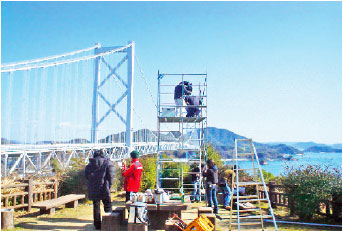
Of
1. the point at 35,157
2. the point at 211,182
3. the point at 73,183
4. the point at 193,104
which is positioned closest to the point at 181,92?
the point at 193,104

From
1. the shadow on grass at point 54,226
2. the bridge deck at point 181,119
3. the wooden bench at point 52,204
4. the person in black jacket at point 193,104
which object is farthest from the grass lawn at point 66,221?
the person in black jacket at point 193,104

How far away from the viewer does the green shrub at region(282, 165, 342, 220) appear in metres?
6.73

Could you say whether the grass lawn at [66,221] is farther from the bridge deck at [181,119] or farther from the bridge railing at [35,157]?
the bridge deck at [181,119]

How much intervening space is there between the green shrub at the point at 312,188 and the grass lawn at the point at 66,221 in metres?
0.44

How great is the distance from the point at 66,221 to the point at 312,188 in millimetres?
4691

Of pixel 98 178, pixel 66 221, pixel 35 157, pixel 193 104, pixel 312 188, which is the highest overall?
pixel 193 104

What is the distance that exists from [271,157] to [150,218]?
121m

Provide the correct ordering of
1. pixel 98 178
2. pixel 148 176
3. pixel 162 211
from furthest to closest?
pixel 148 176
pixel 162 211
pixel 98 178

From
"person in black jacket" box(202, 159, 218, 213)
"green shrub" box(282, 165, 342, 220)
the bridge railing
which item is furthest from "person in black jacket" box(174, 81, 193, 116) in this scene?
the bridge railing

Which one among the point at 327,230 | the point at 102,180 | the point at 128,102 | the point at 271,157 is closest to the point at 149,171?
the point at 102,180

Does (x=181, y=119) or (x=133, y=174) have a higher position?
(x=181, y=119)

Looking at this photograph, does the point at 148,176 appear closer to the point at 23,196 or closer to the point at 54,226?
the point at 23,196

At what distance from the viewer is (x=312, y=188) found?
6.77m

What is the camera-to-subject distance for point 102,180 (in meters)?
5.98
